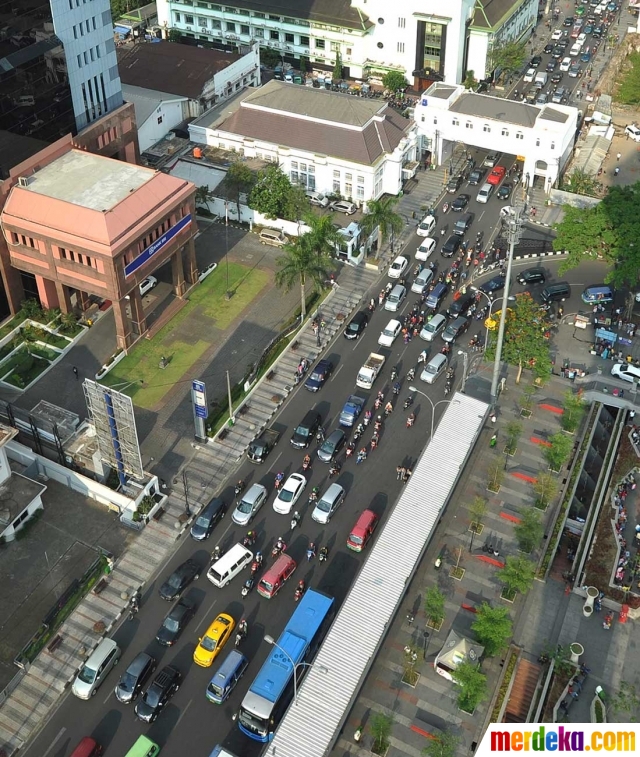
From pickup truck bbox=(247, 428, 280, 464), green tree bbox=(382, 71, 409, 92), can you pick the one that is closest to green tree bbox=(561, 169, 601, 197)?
green tree bbox=(382, 71, 409, 92)

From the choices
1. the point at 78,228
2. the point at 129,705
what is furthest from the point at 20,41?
the point at 129,705

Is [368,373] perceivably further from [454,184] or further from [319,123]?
[454,184]

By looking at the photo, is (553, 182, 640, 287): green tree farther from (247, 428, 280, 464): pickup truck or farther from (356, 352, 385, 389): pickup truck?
(247, 428, 280, 464): pickup truck

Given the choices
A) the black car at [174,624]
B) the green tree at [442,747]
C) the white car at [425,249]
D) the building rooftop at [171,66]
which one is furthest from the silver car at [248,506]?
the building rooftop at [171,66]

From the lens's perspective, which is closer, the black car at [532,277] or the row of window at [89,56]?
the row of window at [89,56]

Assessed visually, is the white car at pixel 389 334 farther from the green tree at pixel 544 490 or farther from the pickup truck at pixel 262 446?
the green tree at pixel 544 490

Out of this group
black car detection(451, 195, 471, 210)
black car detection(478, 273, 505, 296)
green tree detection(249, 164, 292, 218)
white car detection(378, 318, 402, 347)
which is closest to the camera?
white car detection(378, 318, 402, 347)
